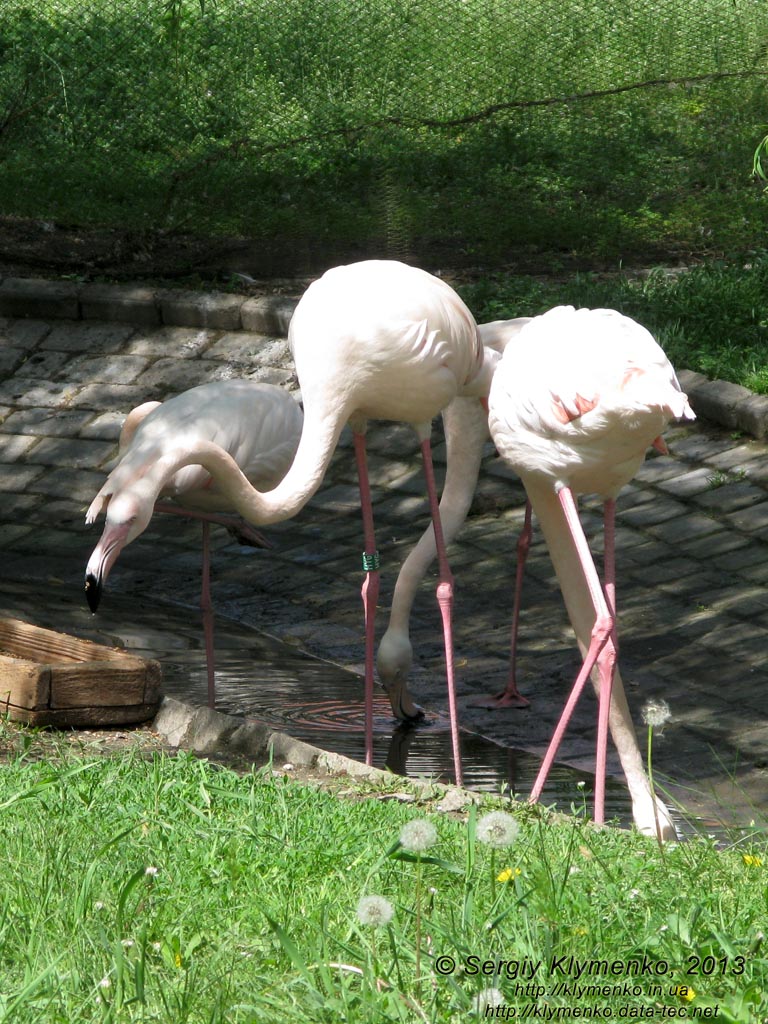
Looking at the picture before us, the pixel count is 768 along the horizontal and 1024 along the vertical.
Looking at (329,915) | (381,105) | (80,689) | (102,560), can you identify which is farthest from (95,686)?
(381,105)

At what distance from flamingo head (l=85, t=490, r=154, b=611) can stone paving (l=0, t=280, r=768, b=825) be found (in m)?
1.73

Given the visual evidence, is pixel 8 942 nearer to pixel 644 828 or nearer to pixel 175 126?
pixel 644 828

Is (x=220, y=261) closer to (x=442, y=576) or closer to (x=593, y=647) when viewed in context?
(x=442, y=576)

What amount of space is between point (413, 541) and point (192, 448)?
9.18ft

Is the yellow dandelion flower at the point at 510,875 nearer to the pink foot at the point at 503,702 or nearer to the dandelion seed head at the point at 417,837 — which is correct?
the dandelion seed head at the point at 417,837

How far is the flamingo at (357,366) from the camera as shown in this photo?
4.84 meters

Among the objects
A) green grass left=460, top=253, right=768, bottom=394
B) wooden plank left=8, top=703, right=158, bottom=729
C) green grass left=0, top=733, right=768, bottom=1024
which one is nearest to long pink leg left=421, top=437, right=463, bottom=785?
wooden plank left=8, top=703, right=158, bottom=729

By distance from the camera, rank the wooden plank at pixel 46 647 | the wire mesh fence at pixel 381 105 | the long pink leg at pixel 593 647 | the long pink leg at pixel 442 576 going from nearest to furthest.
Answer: the long pink leg at pixel 593 647 < the wooden plank at pixel 46 647 < the long pink leg at pixel 442 576 < the wire mesh fence at pixel 381 105

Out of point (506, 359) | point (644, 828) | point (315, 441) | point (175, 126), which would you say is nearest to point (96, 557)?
point (315, 441)

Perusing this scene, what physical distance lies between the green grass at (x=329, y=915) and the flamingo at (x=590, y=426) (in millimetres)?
899

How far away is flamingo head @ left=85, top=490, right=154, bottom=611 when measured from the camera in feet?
15.0

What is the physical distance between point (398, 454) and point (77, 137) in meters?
5.82

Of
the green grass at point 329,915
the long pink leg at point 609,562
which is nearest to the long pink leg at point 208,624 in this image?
the long pink leg at point 609,562

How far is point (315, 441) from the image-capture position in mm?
4957
